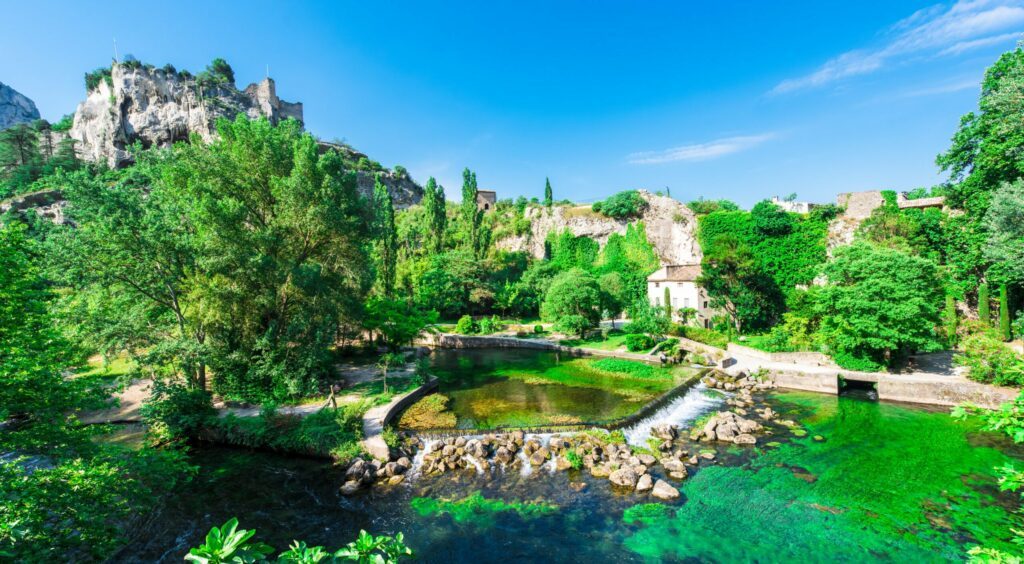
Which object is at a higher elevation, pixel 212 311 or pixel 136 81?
pixel 136 81

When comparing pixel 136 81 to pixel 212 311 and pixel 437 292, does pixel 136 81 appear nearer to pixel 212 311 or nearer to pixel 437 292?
pixel 437 292

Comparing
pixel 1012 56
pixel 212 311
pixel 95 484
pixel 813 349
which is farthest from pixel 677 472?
pixel 1012 56

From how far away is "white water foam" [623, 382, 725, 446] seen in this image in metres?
15.6

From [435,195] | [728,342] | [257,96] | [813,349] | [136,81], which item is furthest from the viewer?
[257,96]

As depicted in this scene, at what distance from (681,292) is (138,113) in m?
80.4

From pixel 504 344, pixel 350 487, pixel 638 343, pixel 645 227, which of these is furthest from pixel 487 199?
pixel 350 487

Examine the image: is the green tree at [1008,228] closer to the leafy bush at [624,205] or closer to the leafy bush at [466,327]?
the leafy bush at [624,205]

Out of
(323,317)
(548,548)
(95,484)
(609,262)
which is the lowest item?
(548,548)

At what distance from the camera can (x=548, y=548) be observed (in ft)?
31.7

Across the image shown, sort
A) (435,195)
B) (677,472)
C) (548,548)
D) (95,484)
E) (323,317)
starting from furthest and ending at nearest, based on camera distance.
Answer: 1. (435,195)
2. (323,317)
3. (677,472)
4. (548,548)
5. (95,484)

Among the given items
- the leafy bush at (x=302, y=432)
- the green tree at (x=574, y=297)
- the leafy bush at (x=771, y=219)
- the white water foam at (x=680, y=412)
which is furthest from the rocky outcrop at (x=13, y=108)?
the leafy bush at (x=771, y=219)

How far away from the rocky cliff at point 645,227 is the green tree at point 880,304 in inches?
876

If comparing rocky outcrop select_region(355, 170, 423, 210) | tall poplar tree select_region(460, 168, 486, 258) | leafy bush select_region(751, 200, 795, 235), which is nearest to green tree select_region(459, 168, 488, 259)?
tall poplar tree select_region(460, 168, 486, 258)

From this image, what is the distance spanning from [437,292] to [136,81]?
60.8 m
